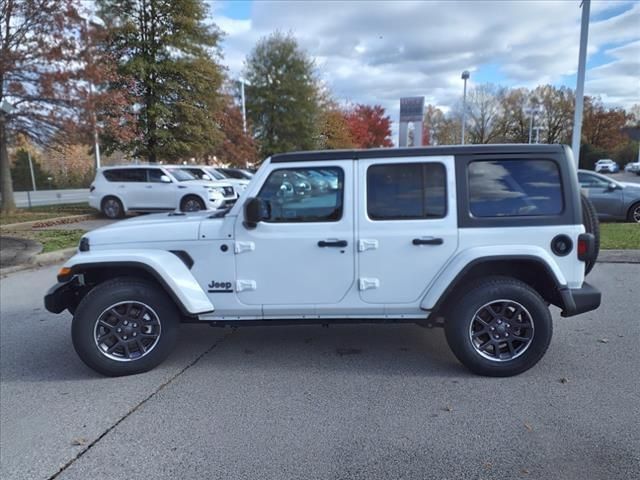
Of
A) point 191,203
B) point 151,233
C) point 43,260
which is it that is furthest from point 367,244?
point 191,203

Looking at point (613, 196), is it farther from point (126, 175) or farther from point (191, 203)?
point (126, 175)

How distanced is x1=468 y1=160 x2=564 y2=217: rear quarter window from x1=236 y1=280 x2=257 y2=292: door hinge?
1.91 metres

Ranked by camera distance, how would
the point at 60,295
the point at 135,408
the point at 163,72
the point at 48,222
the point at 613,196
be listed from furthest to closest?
the point at 163,72 → the point at 48,222 → the point at 613,196 → the point at 60,295 → the point at 135,408

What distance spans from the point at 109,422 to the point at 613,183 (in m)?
11.8

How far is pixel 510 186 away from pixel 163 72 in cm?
1587

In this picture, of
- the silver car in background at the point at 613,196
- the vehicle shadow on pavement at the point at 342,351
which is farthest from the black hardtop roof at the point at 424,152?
the silver car in background at the point at 613,196

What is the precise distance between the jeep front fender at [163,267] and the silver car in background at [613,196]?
34.0 ft

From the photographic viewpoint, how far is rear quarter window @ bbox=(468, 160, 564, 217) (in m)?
3.64

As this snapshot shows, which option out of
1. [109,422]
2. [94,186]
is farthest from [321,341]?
[94,186]

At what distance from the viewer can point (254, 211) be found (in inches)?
141

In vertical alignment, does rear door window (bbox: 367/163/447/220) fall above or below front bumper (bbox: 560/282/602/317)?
above

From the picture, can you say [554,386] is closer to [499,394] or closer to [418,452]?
[499,394]

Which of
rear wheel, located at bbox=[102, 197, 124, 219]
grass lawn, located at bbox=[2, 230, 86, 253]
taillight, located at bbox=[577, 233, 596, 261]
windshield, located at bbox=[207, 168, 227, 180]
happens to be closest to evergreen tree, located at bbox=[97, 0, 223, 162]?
windshield, located at bbox=[207, 168, 227, 180]

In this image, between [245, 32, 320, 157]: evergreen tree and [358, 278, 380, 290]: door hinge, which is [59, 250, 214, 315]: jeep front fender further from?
[245, 32, 320, 157]: evergreen tree
